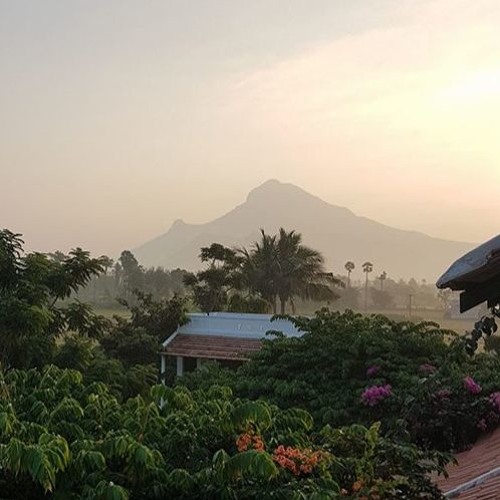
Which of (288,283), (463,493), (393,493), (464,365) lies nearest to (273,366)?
(464,365)

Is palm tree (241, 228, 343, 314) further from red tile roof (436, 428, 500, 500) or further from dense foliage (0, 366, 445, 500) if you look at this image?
dense foliage (0, 366, 445, 500)

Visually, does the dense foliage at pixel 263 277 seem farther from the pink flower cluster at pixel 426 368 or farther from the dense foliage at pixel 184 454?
the dense foliage at pixel 184 454

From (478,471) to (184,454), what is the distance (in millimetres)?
2987

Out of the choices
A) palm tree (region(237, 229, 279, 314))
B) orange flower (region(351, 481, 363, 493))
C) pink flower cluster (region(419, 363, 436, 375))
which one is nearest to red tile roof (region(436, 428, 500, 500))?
orange flower (region(351, 481, 363, 493))

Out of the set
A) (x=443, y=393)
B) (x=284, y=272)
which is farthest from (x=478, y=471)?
(x=284, y=272)

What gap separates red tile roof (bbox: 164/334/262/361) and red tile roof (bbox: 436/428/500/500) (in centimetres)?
1226

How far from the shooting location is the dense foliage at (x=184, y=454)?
3.66 m

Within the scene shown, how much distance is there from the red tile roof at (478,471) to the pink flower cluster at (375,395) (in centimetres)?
148

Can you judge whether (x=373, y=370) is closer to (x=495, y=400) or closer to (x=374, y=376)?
(x=374, y=376)

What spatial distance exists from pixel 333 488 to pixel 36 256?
34.5ft

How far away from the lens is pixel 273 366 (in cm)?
1149

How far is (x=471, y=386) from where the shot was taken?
29.5ft

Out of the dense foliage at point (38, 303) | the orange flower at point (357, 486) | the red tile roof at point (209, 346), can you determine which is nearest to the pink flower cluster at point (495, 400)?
the orange flower at point (357, 486)

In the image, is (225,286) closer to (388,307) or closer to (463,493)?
(463,493)
